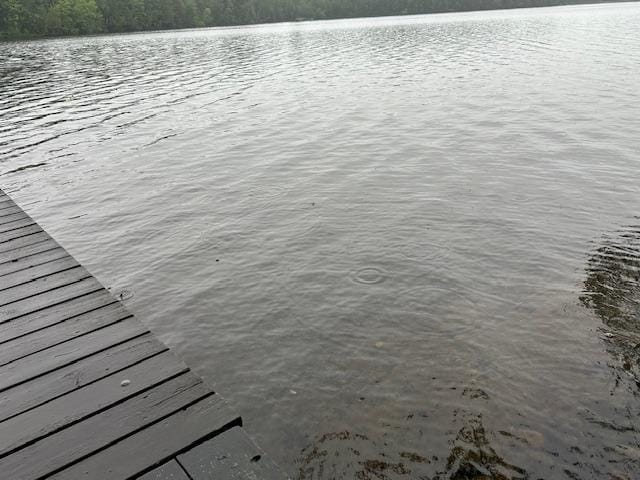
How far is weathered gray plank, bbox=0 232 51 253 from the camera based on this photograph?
31.1ft

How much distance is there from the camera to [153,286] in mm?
11008

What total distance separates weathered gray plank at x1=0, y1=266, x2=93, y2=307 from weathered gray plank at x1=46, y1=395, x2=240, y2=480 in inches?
160

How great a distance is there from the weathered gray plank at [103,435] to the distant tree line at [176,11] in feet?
480

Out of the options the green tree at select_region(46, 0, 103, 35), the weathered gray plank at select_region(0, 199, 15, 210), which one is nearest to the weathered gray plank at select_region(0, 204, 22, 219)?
the weathered gray plank at select_region(0, 199, 15, 210)

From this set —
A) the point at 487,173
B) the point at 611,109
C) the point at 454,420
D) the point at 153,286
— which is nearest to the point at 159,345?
the point at 454,420

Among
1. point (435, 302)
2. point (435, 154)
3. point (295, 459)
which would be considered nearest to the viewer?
point (295, 459)

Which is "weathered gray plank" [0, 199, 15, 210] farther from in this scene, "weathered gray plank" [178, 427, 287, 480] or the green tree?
the green tree

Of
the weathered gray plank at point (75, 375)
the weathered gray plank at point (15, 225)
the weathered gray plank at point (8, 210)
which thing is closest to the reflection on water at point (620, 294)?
the weathered gray plank at point (75, 375)

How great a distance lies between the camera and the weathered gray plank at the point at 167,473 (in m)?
3.93

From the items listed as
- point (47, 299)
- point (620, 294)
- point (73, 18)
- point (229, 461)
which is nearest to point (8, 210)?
point (47, 299)

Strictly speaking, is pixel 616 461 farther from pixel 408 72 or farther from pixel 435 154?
pixel 408 72

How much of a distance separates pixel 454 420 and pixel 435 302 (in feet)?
10.7

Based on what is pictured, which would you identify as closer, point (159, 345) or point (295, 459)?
point (159, 345)

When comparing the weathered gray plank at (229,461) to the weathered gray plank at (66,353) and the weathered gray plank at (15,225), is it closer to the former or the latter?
the weathered gray plank at (66,353)
